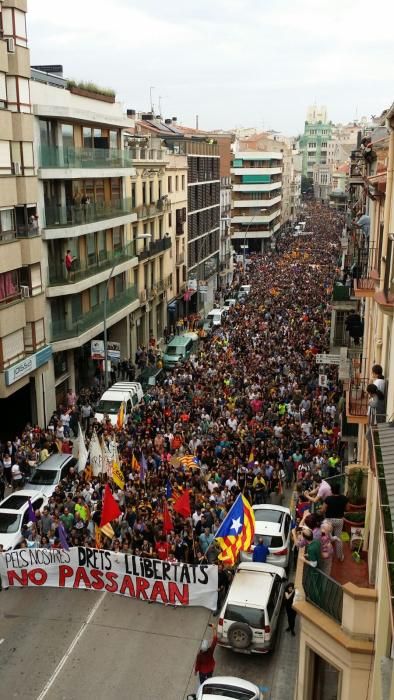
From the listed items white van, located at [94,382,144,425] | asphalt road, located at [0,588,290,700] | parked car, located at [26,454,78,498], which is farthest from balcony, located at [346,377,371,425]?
white van, located at [94,382,144,425]

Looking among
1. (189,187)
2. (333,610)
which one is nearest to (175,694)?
(333,610)

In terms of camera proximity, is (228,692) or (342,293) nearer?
(228,692)

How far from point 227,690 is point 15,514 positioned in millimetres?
8961

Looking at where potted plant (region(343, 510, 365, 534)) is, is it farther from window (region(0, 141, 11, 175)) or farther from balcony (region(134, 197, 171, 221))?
balcony (region(134, 197, 171, 221))

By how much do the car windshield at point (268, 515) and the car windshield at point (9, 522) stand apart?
6580 millimetres

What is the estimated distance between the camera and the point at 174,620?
16.4m

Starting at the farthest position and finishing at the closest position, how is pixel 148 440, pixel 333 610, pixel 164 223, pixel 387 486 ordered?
1. pixel 164 223
2. pixel 148 440
3. pixel 333 610
4. pixel 387 486

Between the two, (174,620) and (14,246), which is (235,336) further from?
(174,620)

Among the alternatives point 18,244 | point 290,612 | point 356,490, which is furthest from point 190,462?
point 18,244

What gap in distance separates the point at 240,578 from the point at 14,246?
1663cm

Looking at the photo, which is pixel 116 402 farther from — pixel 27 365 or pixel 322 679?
pixel 322 679

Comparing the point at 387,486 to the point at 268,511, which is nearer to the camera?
the point at 387,486

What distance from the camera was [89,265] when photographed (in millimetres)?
35562

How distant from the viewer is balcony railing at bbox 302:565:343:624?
369 inches
